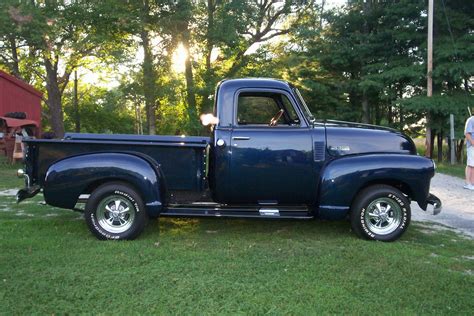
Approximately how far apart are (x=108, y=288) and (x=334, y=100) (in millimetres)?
19582

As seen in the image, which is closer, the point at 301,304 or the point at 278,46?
the point at 301,304

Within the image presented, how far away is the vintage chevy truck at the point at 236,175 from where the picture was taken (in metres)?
5.52

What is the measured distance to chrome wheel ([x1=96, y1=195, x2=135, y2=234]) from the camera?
5.55m

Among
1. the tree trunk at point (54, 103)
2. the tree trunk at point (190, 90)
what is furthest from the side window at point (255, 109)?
the tree trunk at point (54, 103)

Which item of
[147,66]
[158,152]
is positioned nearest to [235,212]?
[158,152]

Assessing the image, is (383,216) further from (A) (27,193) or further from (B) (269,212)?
(A) (27,193)

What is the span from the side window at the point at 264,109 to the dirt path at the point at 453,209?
3030 mm

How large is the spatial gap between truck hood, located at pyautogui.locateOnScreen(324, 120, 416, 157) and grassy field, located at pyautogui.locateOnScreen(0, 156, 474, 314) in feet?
3.84

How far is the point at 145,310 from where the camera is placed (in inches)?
142

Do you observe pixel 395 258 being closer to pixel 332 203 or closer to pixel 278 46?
pixel 332 203

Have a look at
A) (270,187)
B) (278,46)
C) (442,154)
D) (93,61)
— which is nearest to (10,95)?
(93,61)

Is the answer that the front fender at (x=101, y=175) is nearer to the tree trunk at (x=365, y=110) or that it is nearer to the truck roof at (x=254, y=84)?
the truck roof at (x=254, y=84)

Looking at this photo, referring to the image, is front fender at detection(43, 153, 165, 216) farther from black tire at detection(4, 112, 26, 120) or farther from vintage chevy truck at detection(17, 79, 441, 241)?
black tire at detection(4, 112, 26, 120)

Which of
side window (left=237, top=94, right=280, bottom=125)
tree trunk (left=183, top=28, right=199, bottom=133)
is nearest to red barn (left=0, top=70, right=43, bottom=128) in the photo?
tree trunk (left=183, top=28, right=199, bottom=133)
